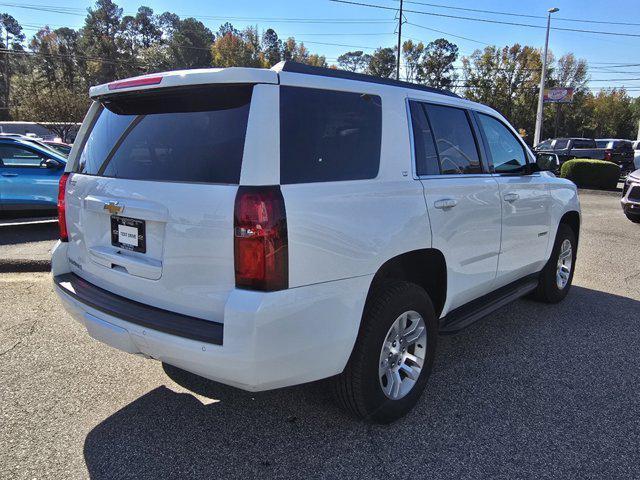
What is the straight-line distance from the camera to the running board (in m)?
3.34

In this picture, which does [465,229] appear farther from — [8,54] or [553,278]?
[8,54]

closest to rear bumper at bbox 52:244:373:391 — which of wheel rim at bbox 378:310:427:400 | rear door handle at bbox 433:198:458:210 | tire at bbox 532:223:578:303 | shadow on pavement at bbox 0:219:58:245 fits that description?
wheel rim at bbox 378:310:427:400

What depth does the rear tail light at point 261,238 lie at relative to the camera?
2141 millimetres

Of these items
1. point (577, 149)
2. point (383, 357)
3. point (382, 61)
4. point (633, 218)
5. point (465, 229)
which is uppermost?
point (382, 61)

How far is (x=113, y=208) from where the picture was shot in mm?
2604

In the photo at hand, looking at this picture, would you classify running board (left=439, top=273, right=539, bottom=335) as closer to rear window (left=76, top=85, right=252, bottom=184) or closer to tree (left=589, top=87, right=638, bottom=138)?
rear window (left=76, top=85, right=252, bottom=184)

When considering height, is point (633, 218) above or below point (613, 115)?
below

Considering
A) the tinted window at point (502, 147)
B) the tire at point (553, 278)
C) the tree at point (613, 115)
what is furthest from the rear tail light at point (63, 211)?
the tree at point (613, 115)

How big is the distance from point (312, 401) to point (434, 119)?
6.71 feet

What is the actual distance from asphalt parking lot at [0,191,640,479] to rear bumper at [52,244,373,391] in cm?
57

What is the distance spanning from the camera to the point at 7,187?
8.27m

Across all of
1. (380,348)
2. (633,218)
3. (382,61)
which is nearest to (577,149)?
(633,218)

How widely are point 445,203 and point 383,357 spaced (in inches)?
40.8

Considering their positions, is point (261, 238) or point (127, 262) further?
point (127, 262)
